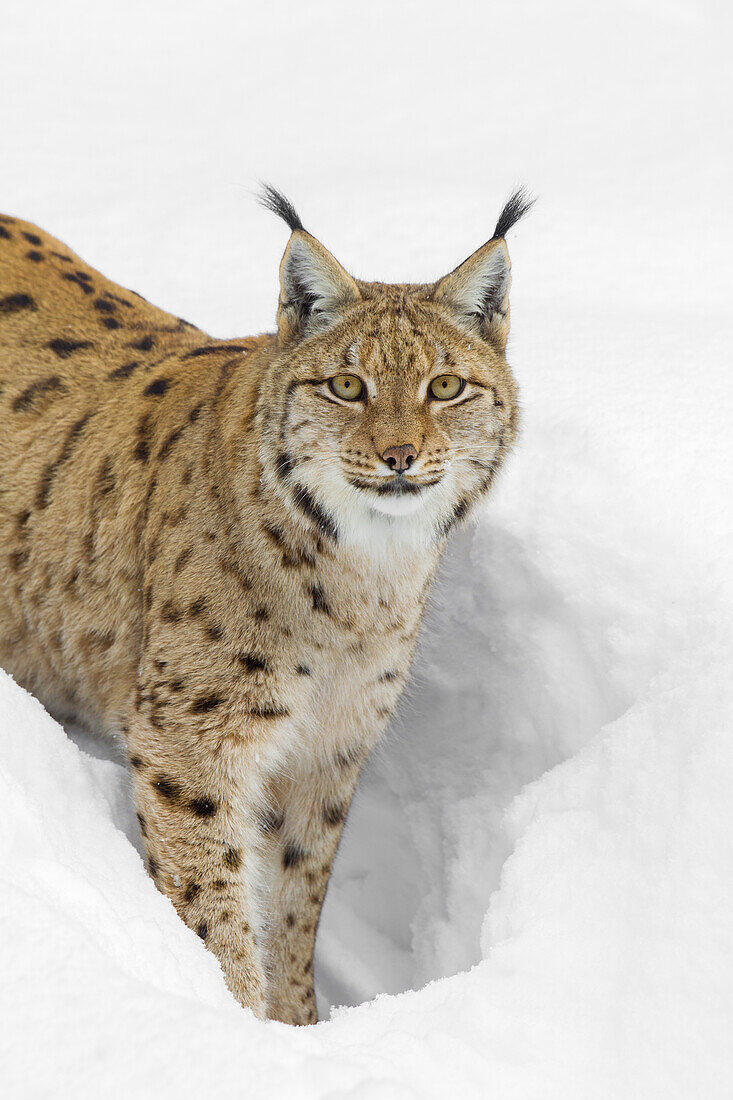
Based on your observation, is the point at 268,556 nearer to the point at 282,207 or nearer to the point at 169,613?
the point at 169,613

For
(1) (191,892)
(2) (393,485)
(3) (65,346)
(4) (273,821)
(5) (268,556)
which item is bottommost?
(4) (273,821)

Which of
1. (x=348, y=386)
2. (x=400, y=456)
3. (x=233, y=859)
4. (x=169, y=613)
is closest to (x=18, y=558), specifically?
Result: (x=169, y=613)

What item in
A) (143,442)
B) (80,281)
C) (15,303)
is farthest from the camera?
(80,281)

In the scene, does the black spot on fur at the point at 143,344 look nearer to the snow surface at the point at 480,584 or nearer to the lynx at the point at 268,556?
the lynx at the point at 268,556

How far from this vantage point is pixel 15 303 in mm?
3928

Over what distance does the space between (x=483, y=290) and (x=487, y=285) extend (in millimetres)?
18

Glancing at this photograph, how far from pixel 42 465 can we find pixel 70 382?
0.31 m

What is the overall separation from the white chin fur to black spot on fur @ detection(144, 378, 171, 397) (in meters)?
1.04

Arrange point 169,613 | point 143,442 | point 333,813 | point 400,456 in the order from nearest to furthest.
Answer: point 400,456 < point 169,613 < point 143,442 < point 333,813

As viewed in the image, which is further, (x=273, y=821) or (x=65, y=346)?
(x=65, y=346)

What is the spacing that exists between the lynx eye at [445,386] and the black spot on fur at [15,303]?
1.66 meters

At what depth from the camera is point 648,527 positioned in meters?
3.64

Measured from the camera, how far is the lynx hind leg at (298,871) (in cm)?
367

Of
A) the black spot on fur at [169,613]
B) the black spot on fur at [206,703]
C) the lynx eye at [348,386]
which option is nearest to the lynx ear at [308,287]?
the lynx eye at [348,386]
